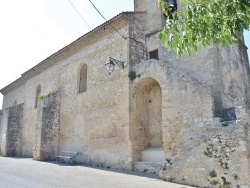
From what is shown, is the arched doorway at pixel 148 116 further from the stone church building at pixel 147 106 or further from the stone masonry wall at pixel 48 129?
the stone masonry wall at pixel 48 129

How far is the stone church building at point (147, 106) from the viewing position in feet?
23.5

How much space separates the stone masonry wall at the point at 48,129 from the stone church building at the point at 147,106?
0.20 ft

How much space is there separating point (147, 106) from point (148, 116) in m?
0.47

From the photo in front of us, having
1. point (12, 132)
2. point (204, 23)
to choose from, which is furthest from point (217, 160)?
point (12, 132)

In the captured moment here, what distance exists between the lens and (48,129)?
15.1 m

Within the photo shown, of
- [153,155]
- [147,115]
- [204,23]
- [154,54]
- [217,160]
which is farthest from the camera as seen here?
[154,54]

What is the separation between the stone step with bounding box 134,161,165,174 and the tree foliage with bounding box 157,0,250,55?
23.3 ft

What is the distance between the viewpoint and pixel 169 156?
933 centimetres

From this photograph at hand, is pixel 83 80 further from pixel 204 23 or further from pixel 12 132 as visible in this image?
pixel 204 23

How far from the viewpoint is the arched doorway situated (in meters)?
11.0

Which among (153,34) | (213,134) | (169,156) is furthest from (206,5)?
(153,34)

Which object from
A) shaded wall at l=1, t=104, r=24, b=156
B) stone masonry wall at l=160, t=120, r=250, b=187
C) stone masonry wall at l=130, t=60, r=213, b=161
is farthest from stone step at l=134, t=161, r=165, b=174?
shaded wall at l=1, t=104, r=24, b=156

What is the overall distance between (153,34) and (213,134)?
21.2 ft

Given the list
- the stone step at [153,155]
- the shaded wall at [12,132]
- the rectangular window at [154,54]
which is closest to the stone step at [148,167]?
the stone step at [153,155]
